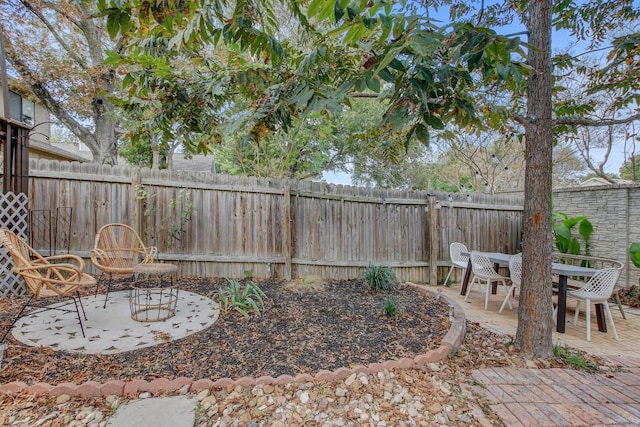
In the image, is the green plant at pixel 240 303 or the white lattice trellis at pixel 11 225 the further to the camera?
the white lattice trellis at pixel 11 225

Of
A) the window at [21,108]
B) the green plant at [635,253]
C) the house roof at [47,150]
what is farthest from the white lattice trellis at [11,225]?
the green plant at [635,253]

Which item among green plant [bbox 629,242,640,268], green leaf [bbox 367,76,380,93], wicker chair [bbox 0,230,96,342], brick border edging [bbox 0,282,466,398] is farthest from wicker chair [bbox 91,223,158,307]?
green plant [bbox 629,242,640,268]

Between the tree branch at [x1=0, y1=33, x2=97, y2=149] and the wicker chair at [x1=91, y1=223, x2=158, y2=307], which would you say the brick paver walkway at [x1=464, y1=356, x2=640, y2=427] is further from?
the tree branch at [x1=0, y1=33, x2=97, y2=149]

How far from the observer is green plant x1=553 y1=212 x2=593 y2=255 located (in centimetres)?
548

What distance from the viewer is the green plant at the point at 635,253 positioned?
15.4 feet

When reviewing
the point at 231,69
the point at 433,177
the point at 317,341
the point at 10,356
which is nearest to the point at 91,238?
the point at 10,356

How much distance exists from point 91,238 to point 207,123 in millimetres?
2775

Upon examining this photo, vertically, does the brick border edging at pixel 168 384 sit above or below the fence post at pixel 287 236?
below

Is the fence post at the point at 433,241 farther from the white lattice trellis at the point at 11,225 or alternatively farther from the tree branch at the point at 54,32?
the tree branch at the point at 54,32

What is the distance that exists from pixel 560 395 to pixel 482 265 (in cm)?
250

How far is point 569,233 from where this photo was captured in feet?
18.5

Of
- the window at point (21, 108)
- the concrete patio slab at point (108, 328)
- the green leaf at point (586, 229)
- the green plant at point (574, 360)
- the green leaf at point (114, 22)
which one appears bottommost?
the green plant at point (574, 360)

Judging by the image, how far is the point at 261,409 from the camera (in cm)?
185

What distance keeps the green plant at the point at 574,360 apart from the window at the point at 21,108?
12524 millimetres
